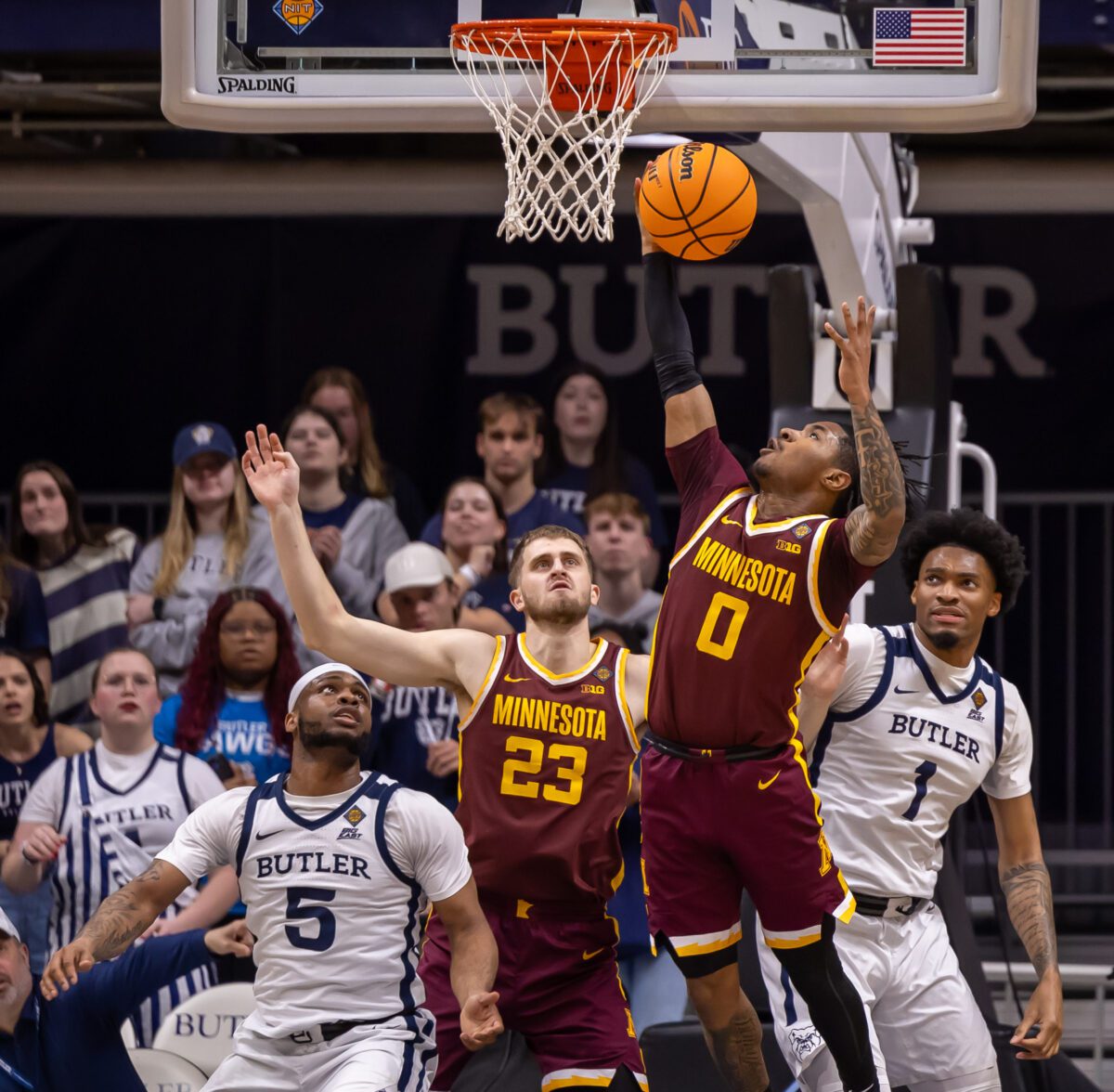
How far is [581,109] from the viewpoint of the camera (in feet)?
18.9

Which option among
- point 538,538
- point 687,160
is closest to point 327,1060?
point 538,538

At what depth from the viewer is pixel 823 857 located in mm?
5711

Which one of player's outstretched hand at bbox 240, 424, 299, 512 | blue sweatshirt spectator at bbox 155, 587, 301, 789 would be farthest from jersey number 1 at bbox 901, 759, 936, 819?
blue sweatshirt spectator at bbox 155, 587, 301, 789

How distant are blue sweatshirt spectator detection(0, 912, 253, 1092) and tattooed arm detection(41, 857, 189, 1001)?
642mm

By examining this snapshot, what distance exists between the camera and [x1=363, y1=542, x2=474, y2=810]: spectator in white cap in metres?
7.91

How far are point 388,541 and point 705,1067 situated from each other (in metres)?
3.26

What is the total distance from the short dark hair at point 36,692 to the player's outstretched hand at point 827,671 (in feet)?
12.2

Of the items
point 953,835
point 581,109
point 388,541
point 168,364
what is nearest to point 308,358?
point 168,364

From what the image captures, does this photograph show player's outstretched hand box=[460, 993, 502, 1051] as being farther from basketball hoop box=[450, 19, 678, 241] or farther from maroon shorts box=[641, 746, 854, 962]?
basketball hoop box=[450, 19, 678, 241]

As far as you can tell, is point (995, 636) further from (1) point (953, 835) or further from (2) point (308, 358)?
(2) point (308, 358)

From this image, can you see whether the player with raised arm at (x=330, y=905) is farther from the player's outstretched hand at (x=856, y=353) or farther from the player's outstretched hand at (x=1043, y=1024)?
the player's outstretched hand at (x=856, y=353)

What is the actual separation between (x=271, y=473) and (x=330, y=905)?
1.36 metres

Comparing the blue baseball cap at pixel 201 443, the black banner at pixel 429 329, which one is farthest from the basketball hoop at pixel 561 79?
the black banner at pixel 429 329

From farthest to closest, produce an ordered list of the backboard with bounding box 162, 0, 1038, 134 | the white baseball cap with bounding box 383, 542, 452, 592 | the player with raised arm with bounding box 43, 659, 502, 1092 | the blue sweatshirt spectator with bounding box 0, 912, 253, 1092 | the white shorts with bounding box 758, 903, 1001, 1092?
the white baseball cap with bounding box 383, 542, 452, 592 → the blue sweatshirt spectator with bounding box 0, 912, 253, 1092 → the white shorts with bounding box 758, 903, 1001, 1092 → the player with raised arm with bounding box 43, 659, 502, 1092 → the backboard with bounding box 162, 0, 1038, 134
